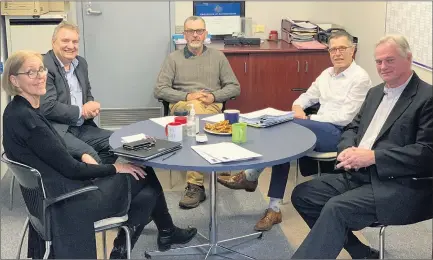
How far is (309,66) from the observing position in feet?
15.4

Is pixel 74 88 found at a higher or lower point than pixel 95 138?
higher

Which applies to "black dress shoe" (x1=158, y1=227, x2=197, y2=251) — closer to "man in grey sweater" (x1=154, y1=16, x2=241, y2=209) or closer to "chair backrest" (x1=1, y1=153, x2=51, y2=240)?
"chair backrest" (x1=1, y1=153, x2=51, y2=240)

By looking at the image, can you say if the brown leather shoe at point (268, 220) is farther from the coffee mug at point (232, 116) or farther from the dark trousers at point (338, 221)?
the dark trousers at point (338, 221)

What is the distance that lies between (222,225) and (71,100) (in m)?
1.22

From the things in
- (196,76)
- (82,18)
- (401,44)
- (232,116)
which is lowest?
(232,116)

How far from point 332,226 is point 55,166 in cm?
124

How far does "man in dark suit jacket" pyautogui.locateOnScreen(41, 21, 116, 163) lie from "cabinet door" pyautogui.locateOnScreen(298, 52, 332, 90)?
1.83m

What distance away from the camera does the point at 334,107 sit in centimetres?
354

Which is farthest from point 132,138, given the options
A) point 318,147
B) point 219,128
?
point 318,147

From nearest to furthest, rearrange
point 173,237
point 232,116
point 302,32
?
point 232,116, point 173,237, point 302,32

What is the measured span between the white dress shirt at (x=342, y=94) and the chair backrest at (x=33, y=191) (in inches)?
71.4

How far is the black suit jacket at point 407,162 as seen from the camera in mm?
2547

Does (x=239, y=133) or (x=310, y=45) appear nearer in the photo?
(x=239, y=133)

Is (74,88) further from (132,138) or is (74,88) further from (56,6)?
(56,6)
